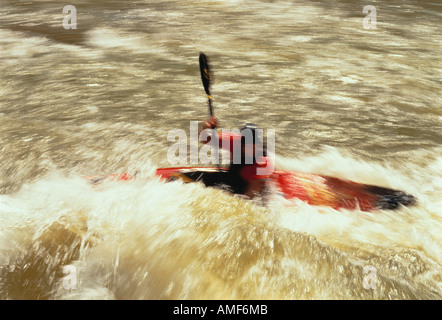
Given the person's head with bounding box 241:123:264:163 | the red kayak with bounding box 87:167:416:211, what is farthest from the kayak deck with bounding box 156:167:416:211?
the person's head with bounding box 241:123:264:163

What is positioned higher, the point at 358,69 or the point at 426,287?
the point at 358,69

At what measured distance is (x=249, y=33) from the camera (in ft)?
24.9

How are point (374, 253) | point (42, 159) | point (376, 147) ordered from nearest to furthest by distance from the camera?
point (374, 253)
point (42, 159)
point (376, 147)

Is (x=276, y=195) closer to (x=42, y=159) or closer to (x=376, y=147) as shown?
(x=376, y=147)

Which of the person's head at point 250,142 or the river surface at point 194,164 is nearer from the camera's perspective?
the river surface at point 194,164

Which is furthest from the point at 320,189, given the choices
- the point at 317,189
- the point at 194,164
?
the point at 194,164

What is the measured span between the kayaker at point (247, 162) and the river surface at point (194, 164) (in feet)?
0.42

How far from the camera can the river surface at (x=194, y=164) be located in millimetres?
2246

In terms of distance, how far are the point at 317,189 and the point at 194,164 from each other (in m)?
1.14

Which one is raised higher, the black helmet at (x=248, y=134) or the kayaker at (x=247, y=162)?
the black helmet at (x=248, y=134)

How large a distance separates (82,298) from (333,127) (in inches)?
118

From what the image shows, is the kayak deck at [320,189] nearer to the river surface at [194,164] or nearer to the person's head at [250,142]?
the river surface at [194,164]

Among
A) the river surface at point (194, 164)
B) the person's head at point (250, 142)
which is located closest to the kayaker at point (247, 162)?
the person's head at point (250, 142)
